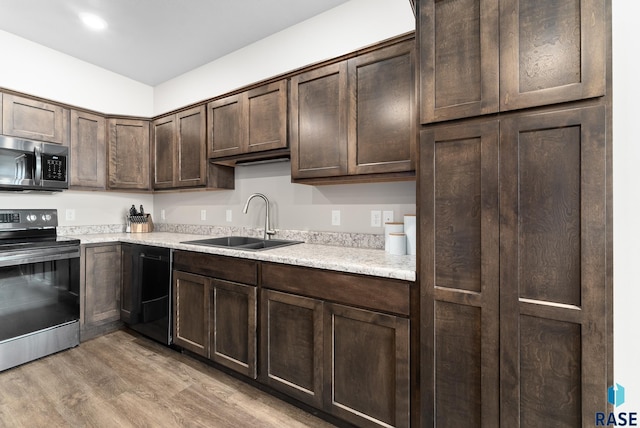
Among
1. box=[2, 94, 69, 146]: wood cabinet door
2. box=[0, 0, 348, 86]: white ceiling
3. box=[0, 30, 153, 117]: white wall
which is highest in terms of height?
box=[0, 0, 348, 86]: white ceiling

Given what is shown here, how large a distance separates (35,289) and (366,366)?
2.56m

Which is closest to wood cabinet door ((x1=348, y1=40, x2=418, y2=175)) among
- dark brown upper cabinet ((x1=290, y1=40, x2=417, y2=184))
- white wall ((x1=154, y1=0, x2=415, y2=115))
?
dark brown upper cabinet ((x1=290, y1=40, x2=417, y2=184))

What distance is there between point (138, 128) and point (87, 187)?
0.79m

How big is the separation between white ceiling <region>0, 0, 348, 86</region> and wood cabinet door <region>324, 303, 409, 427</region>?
2.18 m

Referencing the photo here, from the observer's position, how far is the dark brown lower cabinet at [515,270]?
1.06m

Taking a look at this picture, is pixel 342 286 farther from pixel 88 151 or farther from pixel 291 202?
pixel 88 151

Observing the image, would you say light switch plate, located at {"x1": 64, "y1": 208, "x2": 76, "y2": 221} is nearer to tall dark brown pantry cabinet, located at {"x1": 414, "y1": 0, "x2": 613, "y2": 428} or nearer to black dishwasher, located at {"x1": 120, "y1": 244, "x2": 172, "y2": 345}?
black dishwasher, located at {"x1": 120, "y1": 244, "x2": 172, "y2": 345}

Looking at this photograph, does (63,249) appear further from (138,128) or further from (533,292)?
(533,292)

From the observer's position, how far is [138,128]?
327 centimetres

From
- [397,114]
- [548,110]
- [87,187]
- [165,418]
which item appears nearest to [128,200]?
[87,187]

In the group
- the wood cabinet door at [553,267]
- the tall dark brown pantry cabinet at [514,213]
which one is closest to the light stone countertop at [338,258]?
the tall dark brown pantry cabinet at [514,213]

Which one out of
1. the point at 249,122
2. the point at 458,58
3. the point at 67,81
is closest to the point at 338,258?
the point at 458,58
